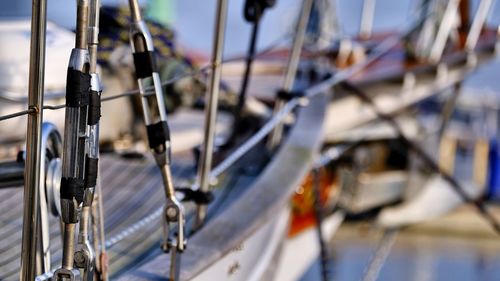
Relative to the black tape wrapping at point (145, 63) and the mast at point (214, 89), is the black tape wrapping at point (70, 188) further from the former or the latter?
the mast at point (214, 89)

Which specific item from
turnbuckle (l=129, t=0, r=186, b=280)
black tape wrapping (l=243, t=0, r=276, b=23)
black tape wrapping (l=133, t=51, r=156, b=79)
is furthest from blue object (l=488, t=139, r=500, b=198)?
black tape wrapping (l=133, t=51, r=156, b=79)

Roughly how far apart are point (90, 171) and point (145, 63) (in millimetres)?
294

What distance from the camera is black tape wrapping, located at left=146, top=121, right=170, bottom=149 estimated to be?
55.7 inches

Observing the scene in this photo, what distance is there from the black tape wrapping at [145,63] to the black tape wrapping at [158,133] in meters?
0.08

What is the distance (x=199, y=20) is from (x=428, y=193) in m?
2.39

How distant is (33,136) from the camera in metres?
1.06

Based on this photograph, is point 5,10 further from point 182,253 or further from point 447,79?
point 447,79

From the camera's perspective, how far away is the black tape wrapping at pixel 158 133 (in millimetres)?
1416

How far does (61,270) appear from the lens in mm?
1141

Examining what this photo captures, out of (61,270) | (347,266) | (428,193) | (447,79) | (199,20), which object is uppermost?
(61,270)

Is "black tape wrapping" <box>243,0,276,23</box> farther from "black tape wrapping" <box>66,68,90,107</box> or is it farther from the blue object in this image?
the blue object

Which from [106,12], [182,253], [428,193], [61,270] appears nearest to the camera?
[61,270]

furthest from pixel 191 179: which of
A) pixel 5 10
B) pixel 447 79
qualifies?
Result: pixel 447 79

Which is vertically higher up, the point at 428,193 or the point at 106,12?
the point at 106,12
